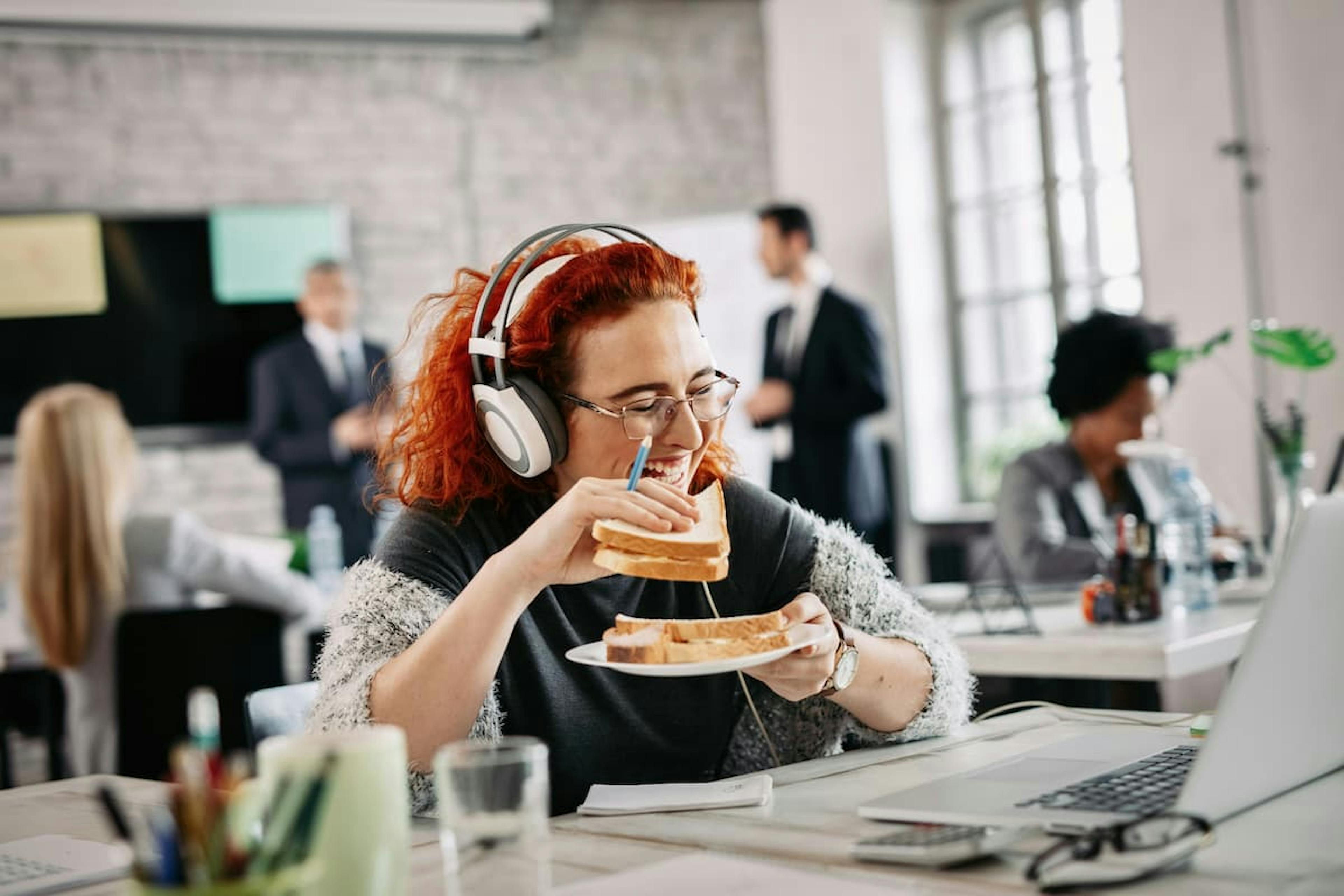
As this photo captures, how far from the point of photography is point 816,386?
16.5 feet

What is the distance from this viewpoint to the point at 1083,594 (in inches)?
95.0

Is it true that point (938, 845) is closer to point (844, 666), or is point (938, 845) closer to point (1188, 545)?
point (844, 666)

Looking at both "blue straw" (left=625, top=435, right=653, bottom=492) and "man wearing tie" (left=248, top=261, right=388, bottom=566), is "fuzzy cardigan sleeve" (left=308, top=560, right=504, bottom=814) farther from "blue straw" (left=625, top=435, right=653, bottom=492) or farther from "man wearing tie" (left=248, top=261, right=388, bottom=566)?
"man wearing tie" (left=248, top=261, right=388, bottom=566)

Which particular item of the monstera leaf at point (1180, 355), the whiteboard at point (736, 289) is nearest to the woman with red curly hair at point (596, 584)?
the monstera leaf at point (1180, 355)

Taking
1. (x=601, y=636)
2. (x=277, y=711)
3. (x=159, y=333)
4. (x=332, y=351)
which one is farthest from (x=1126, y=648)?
(x=159, y=333)

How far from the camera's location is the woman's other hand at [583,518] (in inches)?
49.8

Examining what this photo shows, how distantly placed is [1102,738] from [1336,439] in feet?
10.5

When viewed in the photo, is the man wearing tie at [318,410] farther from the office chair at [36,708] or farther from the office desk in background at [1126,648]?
the office desk in background at [1126,648]

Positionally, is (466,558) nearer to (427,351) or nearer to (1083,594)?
(427,351)

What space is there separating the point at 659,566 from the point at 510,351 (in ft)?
1.21

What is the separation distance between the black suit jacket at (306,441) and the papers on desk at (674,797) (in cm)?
426

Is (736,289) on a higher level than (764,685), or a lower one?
higher

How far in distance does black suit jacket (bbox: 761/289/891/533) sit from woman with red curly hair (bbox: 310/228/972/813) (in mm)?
3255

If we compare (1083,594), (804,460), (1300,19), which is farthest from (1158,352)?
(804,460)
